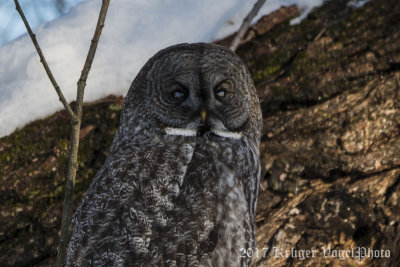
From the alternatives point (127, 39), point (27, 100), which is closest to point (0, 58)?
point (27, 100)

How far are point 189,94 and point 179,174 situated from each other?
44 cm

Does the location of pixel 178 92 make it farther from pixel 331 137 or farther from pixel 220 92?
pixel 331 137

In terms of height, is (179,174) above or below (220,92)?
below

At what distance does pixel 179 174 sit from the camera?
8.05 feet

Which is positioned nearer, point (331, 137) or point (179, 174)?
point (179, 174)

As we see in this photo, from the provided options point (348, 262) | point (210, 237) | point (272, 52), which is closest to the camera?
point (210, 237)

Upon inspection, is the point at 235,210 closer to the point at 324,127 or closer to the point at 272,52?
the point at 324,127

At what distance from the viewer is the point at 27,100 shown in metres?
3.79

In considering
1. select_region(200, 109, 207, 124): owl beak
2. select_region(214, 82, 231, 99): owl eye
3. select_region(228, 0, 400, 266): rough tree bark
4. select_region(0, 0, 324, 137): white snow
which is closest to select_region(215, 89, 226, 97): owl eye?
select_region(214, 82, 231, 99): owl eye

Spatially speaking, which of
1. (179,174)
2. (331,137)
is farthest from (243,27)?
(179,174)

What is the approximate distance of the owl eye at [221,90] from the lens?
8.76 feet

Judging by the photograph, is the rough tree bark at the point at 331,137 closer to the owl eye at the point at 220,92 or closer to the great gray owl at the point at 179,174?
the great gray owl at the point at 179,174

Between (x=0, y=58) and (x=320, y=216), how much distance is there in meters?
2.95

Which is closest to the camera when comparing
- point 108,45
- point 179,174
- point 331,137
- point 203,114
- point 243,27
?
point 179,174
